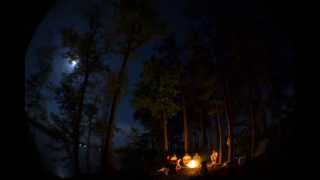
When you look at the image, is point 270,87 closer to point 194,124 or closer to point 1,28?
point 194,124

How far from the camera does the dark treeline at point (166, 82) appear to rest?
22.0m

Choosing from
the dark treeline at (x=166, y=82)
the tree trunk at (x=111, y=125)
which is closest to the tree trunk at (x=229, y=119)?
the dark treeline at (x=166, y=82)

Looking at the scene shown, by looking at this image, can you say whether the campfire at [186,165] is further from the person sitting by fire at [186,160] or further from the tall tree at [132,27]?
the tall tree at [132,27]

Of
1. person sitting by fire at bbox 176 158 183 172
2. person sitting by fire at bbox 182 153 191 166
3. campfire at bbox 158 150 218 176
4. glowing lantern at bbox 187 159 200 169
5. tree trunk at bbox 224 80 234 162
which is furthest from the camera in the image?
person sitting by fire at bbox 182 153 191 166

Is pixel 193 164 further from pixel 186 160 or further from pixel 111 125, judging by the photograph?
pixel 111 125

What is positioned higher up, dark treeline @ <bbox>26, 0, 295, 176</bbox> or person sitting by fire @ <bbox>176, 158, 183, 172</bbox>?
dark treeline @ <bbox>26, 0, 295, 176</bbox>

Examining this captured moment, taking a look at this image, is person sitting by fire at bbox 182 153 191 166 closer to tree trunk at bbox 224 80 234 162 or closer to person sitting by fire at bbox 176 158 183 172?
person sitting by fire at bbox 176 158 183 172

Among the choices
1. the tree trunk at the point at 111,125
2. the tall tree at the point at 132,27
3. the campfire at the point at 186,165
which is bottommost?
the campfire at the point at 186,165

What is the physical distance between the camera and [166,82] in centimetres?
2648

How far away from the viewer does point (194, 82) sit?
2786 centimetres

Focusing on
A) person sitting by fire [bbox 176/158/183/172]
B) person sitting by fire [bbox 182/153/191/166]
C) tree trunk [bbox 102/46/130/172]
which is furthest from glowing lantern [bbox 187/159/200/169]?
tree trunk [bbox 102/46/130/172]

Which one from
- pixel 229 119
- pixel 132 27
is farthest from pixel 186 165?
pixel 132 27

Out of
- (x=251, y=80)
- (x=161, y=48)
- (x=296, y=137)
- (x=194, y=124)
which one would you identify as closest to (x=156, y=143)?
(x=194, y=124)

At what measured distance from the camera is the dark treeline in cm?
2202
